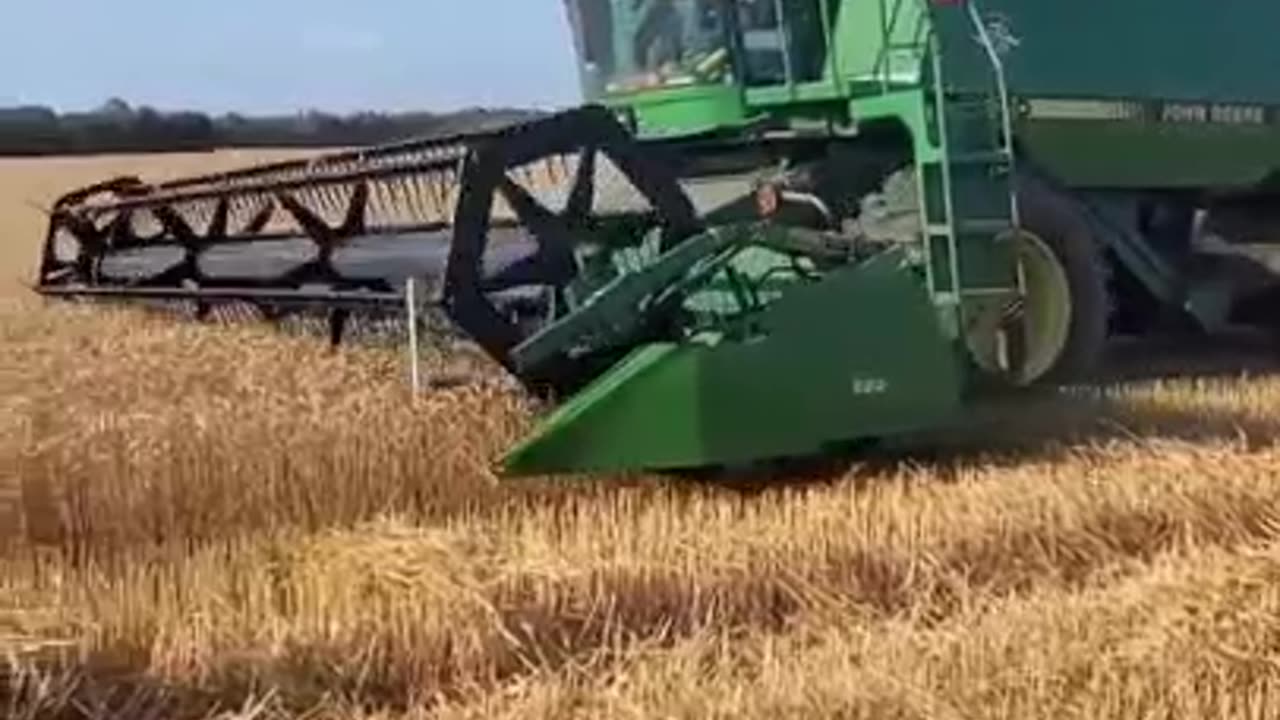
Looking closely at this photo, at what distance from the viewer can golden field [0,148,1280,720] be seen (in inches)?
139

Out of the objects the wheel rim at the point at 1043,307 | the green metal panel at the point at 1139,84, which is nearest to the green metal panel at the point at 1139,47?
the green metal panel at the point at 1139,84

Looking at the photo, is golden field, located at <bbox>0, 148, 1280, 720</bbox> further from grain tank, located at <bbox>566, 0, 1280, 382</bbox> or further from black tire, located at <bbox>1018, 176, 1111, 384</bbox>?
grain tank, located at <bbox>566, 0, 1280, 382</bbox>

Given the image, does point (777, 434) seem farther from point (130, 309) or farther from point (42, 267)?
point (42, 267)

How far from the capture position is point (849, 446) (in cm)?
589

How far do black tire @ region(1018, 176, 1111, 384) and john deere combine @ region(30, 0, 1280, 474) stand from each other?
0.01 meters

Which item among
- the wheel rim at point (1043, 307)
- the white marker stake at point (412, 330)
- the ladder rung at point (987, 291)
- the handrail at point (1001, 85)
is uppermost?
the handrail at point (1001, 85)

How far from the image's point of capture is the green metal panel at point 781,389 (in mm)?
5355

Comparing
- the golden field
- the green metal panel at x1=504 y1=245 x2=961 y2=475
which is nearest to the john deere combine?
the green metal panel at x1=504 y1=245 x2=961 y2=475

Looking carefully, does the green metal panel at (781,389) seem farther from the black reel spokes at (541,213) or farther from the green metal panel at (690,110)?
the green metal panel at (690,110)

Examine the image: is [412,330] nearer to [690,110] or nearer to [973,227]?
[973,227]

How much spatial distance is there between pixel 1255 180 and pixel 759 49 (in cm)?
229

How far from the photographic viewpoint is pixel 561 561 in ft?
15.6

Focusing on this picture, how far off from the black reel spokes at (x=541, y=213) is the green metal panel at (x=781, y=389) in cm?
32

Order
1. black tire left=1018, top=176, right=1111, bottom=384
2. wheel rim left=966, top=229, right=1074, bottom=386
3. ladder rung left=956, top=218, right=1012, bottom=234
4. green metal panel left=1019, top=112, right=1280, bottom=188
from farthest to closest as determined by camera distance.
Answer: green metal panel left=1019, top=112, right=1280, bottom=188, black tire left=1018, top=176, right=1111, bottom=384, wheel rim left=966, top=229, right=1074, bottom=386, ladder rung left=956, top=218, right=1012, bottom=234
